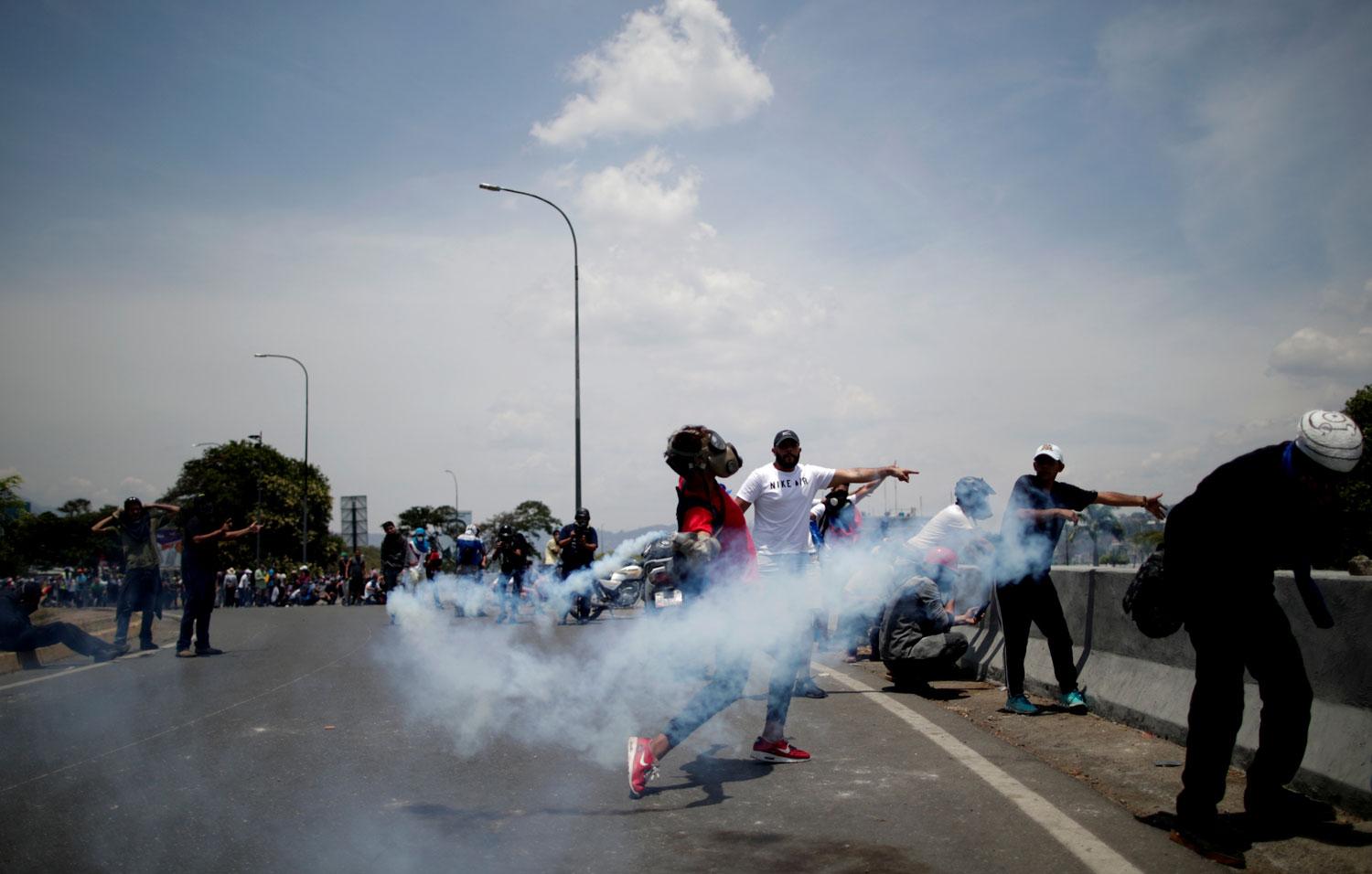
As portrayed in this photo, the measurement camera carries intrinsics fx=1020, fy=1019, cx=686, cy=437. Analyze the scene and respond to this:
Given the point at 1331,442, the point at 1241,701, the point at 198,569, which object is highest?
the point at 1331,442

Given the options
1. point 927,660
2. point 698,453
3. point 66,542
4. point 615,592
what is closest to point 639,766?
point 698,453

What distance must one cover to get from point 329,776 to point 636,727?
1971 millimetres

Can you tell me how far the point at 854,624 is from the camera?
10.6 metres

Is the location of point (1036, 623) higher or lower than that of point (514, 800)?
higher

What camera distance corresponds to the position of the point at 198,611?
41.0ft

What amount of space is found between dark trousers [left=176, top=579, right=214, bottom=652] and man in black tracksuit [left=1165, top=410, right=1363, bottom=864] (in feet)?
37.2

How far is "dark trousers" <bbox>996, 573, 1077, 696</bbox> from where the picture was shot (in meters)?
7.03

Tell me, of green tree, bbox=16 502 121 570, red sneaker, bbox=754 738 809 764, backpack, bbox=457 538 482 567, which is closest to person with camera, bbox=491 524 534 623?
backpack, bbox=457 538 482 567

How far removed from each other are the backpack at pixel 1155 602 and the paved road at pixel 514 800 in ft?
2.76

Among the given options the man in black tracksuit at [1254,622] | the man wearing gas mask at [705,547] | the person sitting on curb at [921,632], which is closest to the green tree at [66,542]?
the person sitting on curb at [921,632]

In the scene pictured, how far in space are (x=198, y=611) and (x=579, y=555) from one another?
6199mm

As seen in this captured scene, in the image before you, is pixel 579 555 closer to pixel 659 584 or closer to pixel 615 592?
pixel 615 592

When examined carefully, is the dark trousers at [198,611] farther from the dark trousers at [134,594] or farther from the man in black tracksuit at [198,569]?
the dark trousers at [134,594]

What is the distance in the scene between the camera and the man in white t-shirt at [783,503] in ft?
24.6
